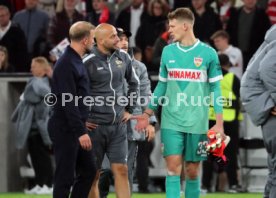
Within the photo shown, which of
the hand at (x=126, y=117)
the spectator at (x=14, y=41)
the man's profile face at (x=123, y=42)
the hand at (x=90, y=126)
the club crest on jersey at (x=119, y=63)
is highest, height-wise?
the spectator at (x=14, y=41)

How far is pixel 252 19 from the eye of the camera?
19.9m

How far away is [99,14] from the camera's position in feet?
66.7

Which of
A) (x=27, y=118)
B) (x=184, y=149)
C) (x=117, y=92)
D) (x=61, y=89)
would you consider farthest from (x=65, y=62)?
(x=27, y=118)

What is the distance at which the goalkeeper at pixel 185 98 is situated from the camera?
42.3 feet

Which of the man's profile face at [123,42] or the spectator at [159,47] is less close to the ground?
the spectator at [159,47]

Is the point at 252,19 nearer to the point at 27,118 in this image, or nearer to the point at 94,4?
the point at 94,4

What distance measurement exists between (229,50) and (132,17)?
214cm

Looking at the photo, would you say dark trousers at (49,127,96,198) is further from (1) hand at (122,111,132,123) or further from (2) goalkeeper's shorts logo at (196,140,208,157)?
(2) goalkeeper's shorts logo at (196,140,208,157)

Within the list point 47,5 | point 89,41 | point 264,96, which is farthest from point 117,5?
point 264,96

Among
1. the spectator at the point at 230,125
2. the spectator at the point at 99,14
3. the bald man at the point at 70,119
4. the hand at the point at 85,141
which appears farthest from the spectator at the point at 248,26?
the hand at the point at 85,141

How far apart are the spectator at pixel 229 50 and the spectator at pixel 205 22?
20.9 inches

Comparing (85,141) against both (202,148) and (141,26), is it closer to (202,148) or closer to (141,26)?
(202,148)

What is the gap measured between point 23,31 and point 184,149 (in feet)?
25.7

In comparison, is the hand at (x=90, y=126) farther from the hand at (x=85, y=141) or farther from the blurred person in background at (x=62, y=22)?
the blurred person in background at (x=62, y=22)
